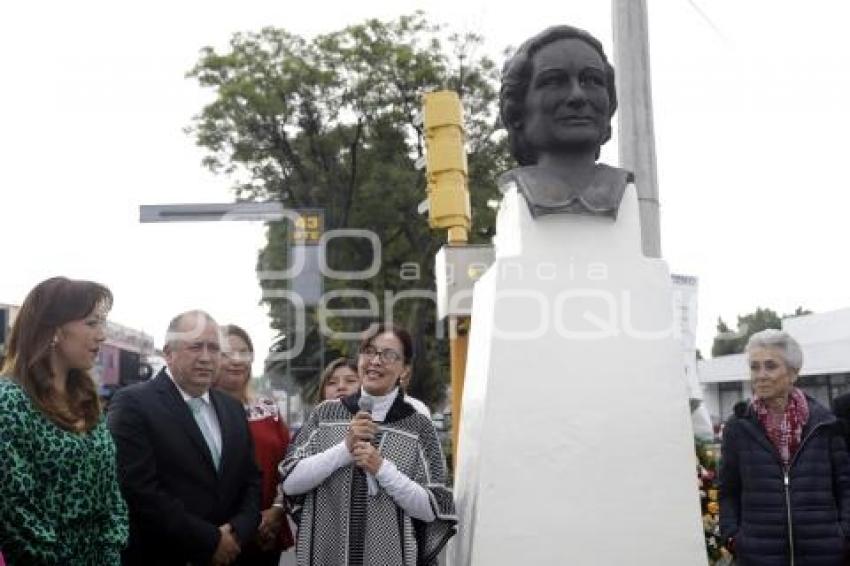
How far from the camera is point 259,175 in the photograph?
894 inches

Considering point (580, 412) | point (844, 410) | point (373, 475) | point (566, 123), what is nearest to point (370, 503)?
point (373, 475)

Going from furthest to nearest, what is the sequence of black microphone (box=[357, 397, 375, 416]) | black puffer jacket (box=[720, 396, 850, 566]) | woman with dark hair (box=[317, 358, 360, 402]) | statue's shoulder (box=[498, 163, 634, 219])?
woman with dark hair (box=[317, 358, 360, 402]) → statue's shoulder (box=[498, 163, 634, 219]) → black puffer jacket (box=[720, 396, 850, 566]) → black microphone (box=[357, 397, 375, 416])

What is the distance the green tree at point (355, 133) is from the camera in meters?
21.7

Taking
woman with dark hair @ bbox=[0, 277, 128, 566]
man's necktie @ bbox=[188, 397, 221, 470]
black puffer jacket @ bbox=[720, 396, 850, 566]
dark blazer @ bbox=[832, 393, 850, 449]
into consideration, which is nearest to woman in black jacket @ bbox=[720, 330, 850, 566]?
black puffer jacket @ bbox=[720, 396, 850, 566]

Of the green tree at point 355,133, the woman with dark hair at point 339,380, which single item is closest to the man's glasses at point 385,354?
the woman with dark hair at point 339,380

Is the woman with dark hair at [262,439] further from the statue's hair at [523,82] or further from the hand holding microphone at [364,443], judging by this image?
the statue's hair at [523,82]

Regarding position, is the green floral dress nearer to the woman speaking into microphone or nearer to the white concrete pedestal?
the woman speaking into microphone

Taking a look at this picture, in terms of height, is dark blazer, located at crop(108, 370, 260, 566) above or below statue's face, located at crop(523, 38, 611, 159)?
below

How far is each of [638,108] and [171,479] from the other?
3.87m

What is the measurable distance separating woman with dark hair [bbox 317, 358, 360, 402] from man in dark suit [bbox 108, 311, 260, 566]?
1.03 m

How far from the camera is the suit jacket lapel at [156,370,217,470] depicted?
3.82 m

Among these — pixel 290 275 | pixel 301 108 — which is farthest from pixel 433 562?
pixel 301 108

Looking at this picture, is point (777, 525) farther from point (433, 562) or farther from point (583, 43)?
point (583, 43)

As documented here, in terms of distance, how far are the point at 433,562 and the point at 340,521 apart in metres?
0.49
